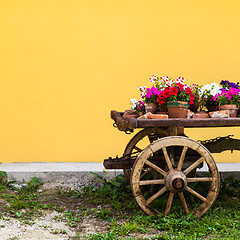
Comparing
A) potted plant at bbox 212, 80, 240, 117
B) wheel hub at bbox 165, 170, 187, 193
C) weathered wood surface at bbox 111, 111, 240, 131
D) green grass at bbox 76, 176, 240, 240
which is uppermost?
potted plant at bbox 212, 80, 240, 117

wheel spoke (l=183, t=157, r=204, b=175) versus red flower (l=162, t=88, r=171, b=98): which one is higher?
red flower (l=162, t=88, r=171, b=98)

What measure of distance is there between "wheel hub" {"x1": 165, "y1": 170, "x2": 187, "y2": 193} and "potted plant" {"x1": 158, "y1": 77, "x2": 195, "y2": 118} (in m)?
0.62

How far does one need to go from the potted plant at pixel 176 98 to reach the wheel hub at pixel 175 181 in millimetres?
619

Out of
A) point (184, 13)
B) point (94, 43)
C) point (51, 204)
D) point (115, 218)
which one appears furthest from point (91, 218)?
point (184, 13)

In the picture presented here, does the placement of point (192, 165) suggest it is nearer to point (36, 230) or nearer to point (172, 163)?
point (172, 163)

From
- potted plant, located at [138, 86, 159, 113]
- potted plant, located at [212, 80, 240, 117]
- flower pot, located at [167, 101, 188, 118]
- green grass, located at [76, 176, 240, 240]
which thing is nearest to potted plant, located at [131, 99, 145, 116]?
potted plant, located at [138, 86, 159, 113]

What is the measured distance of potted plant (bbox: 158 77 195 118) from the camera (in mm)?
4582

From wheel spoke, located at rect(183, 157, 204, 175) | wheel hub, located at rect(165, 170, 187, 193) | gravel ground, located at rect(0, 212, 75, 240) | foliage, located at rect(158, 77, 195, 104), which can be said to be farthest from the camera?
foliage, located at rect(158, 77, 195, 104)

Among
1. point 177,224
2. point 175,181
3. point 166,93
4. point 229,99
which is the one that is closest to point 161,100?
point 166,93

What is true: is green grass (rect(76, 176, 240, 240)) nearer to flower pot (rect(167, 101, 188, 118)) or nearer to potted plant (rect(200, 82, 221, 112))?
flower pot (rect(167, 101, 188, 118))

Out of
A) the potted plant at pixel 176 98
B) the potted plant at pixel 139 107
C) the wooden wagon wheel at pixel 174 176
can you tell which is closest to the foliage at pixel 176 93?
the potted plant at pixel 176 98

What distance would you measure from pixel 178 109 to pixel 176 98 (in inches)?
5.7

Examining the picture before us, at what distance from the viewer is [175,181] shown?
4.41m

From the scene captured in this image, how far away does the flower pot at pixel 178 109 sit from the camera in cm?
457
